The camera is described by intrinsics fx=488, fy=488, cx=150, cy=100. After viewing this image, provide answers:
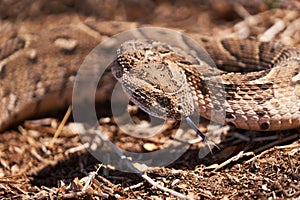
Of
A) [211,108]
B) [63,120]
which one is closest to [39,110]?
[63,120]

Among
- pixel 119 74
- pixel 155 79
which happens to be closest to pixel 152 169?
pixel 155 79

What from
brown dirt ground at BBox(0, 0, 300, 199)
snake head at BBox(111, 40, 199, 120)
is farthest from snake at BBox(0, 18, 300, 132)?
brown dirt ground at BBox(0, 0, 300, 199)

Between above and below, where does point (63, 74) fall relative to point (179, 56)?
below

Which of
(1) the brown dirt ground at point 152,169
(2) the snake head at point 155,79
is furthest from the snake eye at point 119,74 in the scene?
(1) the brown dirt ground at point 152,169

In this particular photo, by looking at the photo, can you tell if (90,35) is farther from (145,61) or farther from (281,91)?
(281,91)

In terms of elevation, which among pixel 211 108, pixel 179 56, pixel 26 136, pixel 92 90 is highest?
pixel 179 56

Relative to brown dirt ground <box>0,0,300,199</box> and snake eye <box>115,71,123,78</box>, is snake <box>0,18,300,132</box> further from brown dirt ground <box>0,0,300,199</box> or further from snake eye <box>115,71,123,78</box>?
brown dirt ground <box>0,0,300,199</box>

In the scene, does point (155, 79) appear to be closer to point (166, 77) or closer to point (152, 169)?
point (166, 77)

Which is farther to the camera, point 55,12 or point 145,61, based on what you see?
point 55,12
